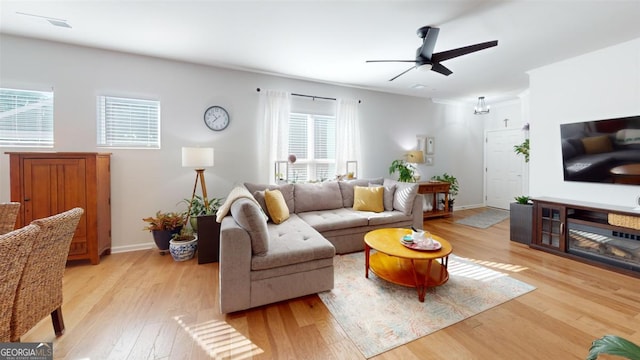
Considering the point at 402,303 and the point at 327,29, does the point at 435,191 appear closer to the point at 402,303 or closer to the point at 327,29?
the point at 402,303

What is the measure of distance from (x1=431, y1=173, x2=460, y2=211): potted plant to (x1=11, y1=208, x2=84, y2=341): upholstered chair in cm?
571

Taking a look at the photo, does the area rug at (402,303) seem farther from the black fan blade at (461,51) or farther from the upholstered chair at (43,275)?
the black fan blade at (461,51)

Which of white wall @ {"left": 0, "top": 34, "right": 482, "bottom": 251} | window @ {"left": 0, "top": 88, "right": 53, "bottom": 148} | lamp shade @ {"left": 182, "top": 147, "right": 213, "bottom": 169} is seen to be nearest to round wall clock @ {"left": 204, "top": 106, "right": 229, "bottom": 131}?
white wall @ {"left": 0, "top": 34, "right": 482, "bottom": 251}

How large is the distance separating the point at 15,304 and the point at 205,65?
10.8 ft

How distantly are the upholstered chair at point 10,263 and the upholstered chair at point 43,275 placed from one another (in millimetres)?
60

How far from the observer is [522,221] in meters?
Result: 3.54

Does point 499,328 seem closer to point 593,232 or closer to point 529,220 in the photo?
point 593,232

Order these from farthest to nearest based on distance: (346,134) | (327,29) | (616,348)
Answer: (346,134) < (327,29) < (616,348)

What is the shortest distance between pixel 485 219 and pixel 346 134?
3.26 meters

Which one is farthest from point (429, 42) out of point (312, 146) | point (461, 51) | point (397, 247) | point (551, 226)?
point (551, 226)

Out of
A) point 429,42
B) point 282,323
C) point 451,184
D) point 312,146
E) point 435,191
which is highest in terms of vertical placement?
point 429,42

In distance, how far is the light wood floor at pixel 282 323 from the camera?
1.58m

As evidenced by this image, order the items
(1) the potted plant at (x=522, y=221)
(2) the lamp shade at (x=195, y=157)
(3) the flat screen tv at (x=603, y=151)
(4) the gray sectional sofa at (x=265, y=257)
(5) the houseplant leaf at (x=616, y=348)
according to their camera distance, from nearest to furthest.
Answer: (5) the houseplant leaf at (x=616, y=348) < (4) the gray sectional sofa at (x=265, y=257) < (3) the flat screen tv at (x=603, y=151) < (2) the lamp shade at (x=195, y=157) < (1) the potted plant at (x=522, y=221)

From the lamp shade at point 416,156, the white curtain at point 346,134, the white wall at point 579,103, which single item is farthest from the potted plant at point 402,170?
the white wall at point 579,103
